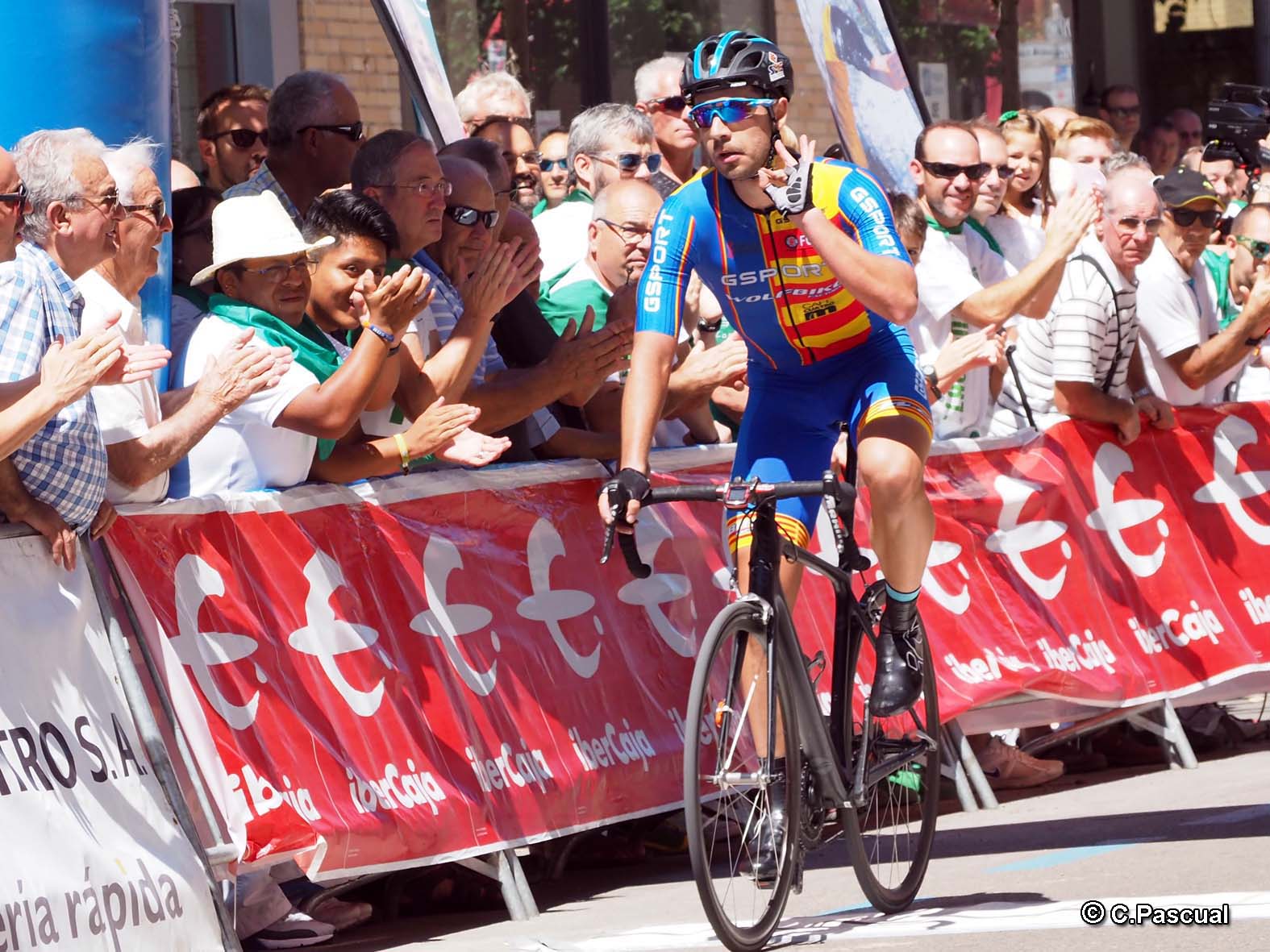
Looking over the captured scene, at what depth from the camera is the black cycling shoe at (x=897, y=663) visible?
20.1 ft

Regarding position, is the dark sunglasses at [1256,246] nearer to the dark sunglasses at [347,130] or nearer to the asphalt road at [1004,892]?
the asphalt road at [1004,892]

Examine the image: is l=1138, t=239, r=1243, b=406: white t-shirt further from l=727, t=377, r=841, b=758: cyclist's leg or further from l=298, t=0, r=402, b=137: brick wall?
l=298, t=0, r=402, b=137: brick wall

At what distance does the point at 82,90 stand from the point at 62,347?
126 cm

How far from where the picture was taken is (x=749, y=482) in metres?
5.61

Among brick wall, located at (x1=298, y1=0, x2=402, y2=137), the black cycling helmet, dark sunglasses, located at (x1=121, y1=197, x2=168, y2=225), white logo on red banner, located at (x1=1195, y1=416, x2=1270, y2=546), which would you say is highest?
brick wall, located at (x1=298, y1=0, x2=402, y2=137)

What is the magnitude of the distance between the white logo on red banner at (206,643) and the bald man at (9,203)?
1068 millimetres

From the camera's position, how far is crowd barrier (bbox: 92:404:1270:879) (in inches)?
237

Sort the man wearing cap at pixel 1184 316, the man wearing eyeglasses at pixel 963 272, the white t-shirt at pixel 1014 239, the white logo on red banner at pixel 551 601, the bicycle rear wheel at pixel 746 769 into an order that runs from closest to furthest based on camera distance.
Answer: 1. the bicycle rear wheel at pixel 746 769
2. the white logo on red banner at pixel 551 601
3. the man wearing eyeglasses at pixel 963 272
4. the man wearing cap at pixel 1184 316
5. the white t-shirt at pixel 1014 239

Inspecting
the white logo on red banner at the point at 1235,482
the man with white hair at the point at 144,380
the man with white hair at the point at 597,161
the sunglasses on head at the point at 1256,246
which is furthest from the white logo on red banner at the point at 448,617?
the sunglasses on head at the point at 1256,246

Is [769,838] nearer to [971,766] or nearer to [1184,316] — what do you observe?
[971,766]

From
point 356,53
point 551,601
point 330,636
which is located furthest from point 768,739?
point 356,53

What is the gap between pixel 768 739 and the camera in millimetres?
5637

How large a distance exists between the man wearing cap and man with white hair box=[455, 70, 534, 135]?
114 inches

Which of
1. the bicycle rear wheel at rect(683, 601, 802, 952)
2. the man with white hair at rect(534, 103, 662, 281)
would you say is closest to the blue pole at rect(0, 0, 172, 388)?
the bicycle rear wheel at rect(683, 601, 802, 952)
